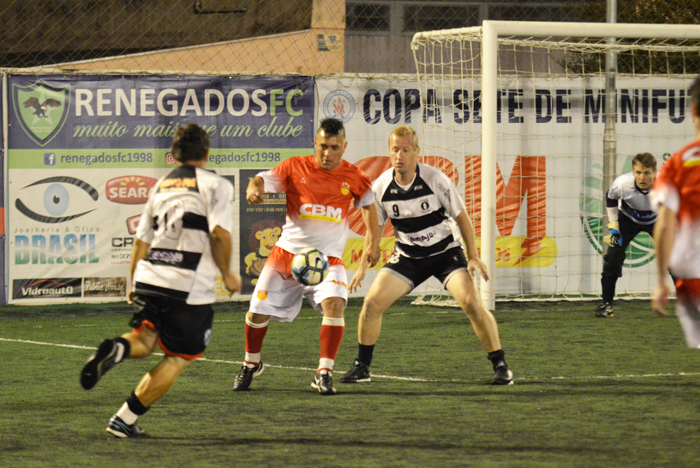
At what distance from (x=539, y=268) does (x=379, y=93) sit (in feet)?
10.1

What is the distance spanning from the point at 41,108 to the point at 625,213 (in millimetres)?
6890

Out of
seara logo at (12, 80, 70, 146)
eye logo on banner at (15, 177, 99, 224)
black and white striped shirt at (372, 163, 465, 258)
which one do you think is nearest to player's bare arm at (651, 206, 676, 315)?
black and white striped shirt at (372, 163, 465, 258)

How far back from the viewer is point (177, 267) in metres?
4.75

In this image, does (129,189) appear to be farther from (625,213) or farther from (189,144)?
(189,144)

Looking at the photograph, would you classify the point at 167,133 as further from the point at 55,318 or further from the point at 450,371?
the point at 450,371

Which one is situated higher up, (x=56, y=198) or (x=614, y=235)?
(x=56, y=198)

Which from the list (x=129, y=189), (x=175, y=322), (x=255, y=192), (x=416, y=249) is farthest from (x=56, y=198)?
(x=175, y=322)

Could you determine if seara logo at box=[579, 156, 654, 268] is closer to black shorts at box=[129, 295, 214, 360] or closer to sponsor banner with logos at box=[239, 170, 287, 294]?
sponsor banner with logos at box=[239, 170, 287, 294]

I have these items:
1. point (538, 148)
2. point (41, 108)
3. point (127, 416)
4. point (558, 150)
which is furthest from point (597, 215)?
point (127, 416)

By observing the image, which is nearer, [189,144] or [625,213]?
[189,144]

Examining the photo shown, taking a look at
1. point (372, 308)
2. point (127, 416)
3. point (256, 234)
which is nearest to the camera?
point (127, 416)

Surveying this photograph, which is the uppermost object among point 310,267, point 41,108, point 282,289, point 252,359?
point 41,108

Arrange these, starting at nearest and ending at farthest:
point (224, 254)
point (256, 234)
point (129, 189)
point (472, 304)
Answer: point (224, 254) < point (472, 304) < point (129, 189) < point (256, 234)

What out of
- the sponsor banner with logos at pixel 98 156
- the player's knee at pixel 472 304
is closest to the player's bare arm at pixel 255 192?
the player's knee at pixel 472 304
